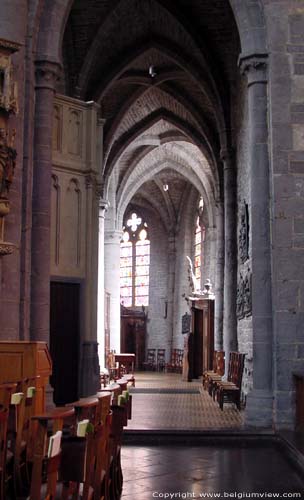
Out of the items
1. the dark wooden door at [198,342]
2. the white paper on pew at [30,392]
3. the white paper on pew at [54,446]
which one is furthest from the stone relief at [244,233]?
the dark wooden door at [198,342]

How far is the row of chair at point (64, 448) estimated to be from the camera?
361cm

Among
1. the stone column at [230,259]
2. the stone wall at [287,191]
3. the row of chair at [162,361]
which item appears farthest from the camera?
the row of chair at [162,361]

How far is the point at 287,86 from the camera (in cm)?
995

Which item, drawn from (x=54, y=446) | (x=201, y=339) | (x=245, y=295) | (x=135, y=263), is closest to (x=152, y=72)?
(x=201, y=339)

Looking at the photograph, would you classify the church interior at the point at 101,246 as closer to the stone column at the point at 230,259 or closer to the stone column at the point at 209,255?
the stone column at the point at 230,259

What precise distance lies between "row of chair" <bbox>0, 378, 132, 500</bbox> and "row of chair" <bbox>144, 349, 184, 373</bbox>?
23297 mm

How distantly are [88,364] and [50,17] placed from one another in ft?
19.6

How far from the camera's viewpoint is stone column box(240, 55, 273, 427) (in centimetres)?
949

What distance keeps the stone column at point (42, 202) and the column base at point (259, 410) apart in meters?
3.11

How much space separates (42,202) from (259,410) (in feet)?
14.4

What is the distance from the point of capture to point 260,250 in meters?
9.80

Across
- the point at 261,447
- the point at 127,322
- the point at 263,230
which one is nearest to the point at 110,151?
the point at 127,322

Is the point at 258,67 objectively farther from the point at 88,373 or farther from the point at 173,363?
the point at 173,363

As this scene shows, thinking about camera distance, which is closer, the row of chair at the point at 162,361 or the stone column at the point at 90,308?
the stone column at the point at 90,308
